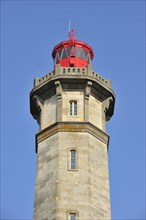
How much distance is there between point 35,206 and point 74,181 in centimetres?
289

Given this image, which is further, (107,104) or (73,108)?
(107,104)

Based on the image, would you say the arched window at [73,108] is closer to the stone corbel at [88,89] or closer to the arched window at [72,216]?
the stone corbel at [88,89]

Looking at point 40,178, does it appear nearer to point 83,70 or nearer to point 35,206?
point 35,206

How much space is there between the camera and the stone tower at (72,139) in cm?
4594

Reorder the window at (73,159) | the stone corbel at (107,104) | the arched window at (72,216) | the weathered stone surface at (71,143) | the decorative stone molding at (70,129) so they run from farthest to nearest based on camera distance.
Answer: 1. the stone corbel at (107,104)
2. the decorative stone molding at (70,129)
3. the window at (73,159)
4. the weathered stone surface at (71,143)
5. the arched window at (72,216)

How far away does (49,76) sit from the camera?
51.5 meters

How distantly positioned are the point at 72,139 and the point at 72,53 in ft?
27.1

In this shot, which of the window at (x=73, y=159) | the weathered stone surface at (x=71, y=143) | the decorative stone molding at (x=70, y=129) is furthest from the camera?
the decorative stone molding at (x=70, y=129)

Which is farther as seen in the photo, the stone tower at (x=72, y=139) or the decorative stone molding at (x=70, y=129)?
the decorative stone molding at (x=70, y=129)

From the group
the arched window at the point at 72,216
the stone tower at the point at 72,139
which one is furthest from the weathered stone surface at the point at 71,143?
the arched window at the point at 72,216

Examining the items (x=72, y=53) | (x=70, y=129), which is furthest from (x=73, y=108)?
(x=72, y=53)

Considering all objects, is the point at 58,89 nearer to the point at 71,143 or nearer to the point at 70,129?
the point at 70,129

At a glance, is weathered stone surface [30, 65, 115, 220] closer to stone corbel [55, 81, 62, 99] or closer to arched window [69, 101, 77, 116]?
stone corbel [55, 81, 62, 99]

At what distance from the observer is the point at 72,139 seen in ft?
160
